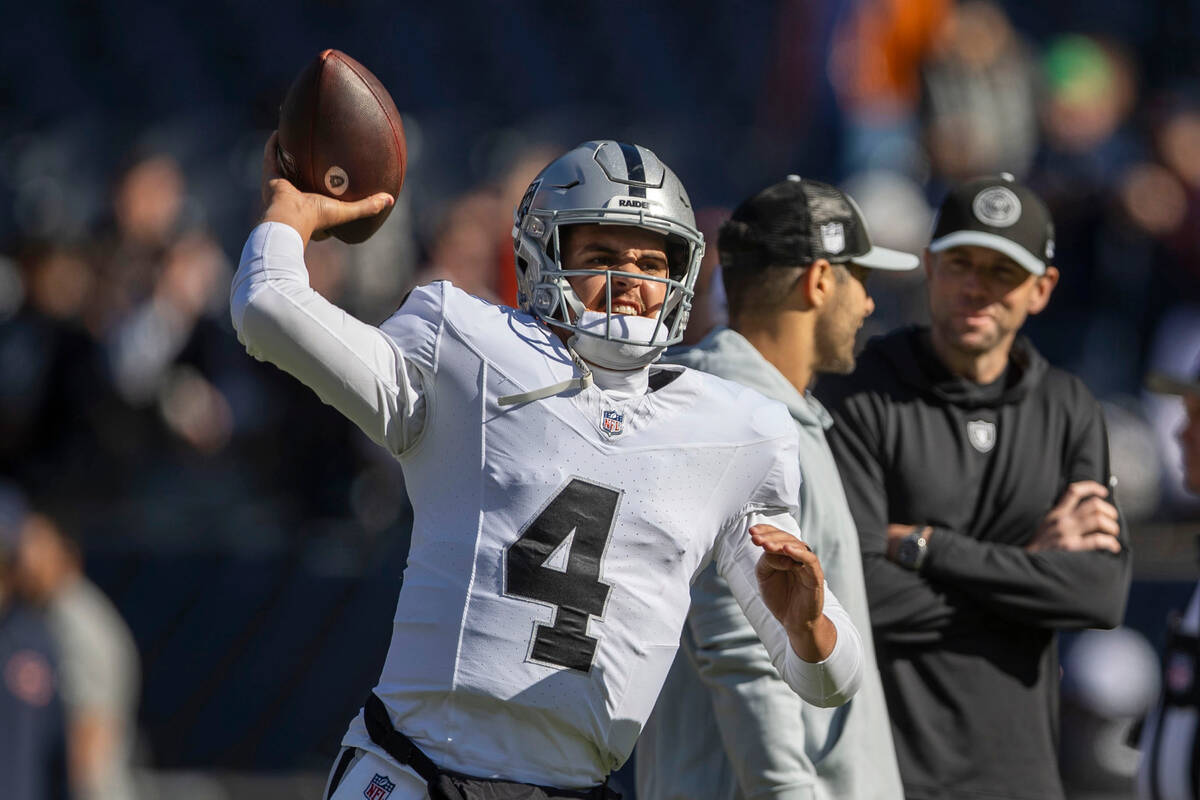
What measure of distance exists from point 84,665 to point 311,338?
473 cm

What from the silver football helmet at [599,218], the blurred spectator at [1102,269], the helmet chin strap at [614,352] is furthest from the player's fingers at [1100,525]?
the blurred spectator at [1102,269]

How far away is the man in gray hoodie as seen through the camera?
3.30 meters

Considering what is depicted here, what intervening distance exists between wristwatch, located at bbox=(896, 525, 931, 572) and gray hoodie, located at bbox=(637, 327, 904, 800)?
1.31 feet

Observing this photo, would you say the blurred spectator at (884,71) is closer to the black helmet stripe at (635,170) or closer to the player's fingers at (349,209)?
the black helmet stripe at (635,170)

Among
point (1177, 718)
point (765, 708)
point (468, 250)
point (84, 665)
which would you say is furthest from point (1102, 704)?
point (84, 665)

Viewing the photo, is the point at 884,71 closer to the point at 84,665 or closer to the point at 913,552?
the point at 84,665

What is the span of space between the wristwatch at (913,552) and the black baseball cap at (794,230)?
616 mm

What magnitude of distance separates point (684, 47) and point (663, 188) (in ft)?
32.2

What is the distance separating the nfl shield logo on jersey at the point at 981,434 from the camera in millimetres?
4094

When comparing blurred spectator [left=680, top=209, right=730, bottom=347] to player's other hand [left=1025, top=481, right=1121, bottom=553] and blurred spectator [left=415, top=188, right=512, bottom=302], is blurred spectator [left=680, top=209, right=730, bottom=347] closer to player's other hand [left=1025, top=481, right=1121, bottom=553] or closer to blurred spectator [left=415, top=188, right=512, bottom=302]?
player's other hand [left=1025, top=481, right=1121, bottom=553]

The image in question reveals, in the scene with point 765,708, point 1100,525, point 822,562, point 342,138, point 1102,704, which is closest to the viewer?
point 342,138

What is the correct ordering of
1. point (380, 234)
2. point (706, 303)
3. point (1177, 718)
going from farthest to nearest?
point (380, 234) → point (706, 303) → point (1177, 718)

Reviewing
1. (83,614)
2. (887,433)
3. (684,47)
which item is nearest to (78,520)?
(83,614)

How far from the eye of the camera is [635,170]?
9.76 ft
